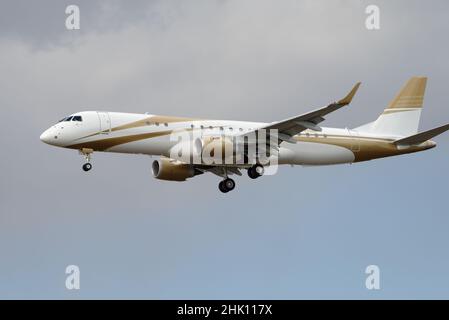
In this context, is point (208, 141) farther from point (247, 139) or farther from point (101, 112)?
point (101, 112)

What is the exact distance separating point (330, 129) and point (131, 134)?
42.3 feet

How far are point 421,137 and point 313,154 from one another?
667 cm

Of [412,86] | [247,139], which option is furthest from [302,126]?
[412,86]

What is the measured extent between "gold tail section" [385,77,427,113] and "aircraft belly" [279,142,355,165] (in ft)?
20.3

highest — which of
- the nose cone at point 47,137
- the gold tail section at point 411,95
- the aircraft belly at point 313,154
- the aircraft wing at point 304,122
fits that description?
the gold tail section at point 411,95

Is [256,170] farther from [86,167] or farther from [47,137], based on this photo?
[47,137]

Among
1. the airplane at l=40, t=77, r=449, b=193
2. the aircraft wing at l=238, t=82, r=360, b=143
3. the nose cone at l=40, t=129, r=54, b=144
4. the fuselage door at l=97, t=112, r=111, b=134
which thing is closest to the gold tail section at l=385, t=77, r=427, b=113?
the airplane at l=40, t=77, r=449, b=193

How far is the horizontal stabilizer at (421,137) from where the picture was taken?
206ft

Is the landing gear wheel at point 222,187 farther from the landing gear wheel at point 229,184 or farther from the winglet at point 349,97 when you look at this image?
the winglet at point 349,97

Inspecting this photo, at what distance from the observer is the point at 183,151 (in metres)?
61.5

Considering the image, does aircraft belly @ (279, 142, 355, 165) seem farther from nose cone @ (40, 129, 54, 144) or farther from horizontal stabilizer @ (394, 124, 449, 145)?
nose cone @ (40, 129, 54, 144)

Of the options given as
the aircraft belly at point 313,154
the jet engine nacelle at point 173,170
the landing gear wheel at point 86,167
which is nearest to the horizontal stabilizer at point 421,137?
the aircraft belly at point 313,154

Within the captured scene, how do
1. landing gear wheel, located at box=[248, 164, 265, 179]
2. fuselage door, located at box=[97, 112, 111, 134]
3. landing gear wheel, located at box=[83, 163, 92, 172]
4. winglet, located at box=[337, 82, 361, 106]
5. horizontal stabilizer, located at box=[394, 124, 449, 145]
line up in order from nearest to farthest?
winglet, located at box=[337, 82, 361, 106] < landing gear wheel, located at box=[83, 163, 92, 172] < fuselage door, located at box=[97, 112, 111, 134] < horizontal stabilizer, located at box=[394, 124, 449, 145] < landing gear wheel, located at box=[248, 164, 265, 179]

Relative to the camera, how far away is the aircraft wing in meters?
55.2
